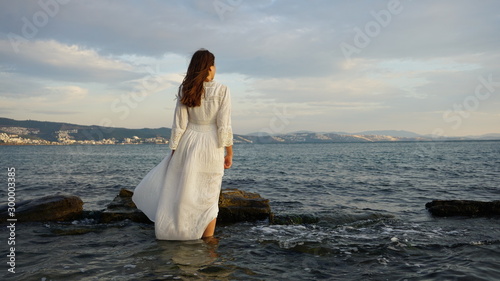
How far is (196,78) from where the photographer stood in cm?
546

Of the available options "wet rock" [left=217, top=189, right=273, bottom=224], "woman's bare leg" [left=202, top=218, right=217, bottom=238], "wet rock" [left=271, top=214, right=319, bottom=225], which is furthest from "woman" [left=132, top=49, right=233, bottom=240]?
"wet rock" [left=271, top=214, right=319, bottom=225]

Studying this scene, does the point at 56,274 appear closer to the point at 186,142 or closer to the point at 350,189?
the point at 186,142

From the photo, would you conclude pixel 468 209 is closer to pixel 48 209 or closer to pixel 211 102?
pixel 211 102

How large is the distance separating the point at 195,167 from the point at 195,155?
8.3 inches

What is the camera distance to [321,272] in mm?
4848

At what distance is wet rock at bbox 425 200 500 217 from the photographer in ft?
29.9

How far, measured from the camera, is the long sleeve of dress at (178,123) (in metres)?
5.69

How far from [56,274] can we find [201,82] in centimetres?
356

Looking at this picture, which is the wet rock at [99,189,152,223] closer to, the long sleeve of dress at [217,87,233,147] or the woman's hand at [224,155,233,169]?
the woman's hand at [224,155,233,169]

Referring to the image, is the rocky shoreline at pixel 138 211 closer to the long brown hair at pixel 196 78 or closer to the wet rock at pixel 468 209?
the wet rock at pixel 468 209

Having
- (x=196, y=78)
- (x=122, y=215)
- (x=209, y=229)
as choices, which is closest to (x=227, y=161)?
(x=209, y=229)

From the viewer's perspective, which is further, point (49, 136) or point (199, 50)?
point (49, 136)

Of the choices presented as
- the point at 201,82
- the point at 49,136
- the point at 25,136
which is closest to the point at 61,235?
the point at 201,82

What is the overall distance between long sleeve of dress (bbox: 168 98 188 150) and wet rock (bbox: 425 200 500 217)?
8.01 m
